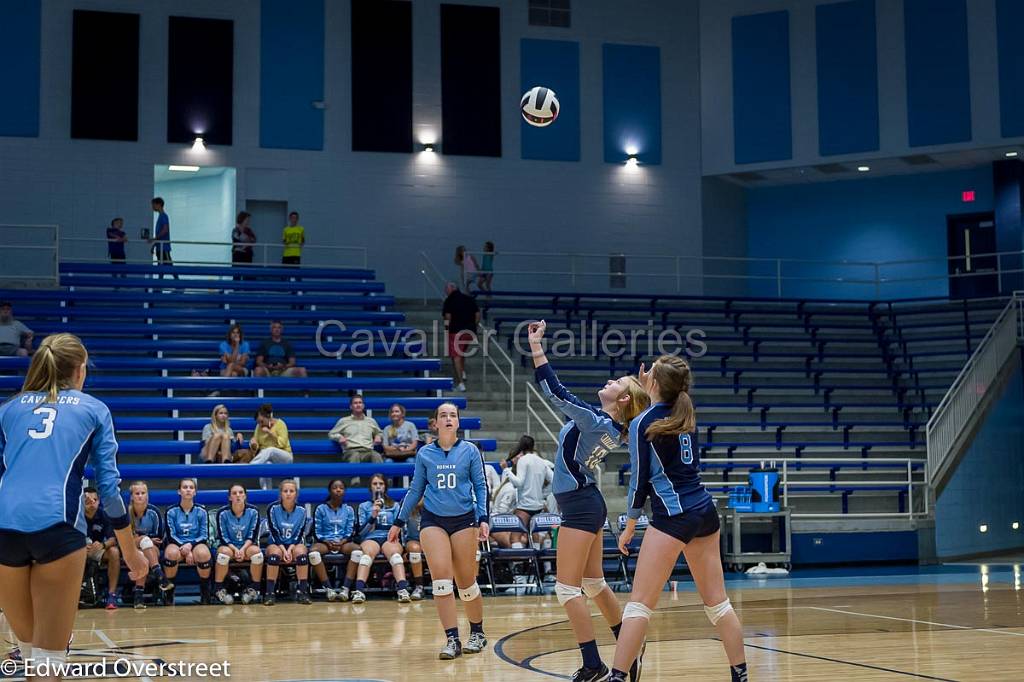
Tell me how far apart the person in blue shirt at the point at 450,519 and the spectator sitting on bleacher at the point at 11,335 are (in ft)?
33.8

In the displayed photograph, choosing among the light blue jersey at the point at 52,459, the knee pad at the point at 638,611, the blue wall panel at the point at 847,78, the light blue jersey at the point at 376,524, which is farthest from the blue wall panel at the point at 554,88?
the light blue jersey at the point at 52,459

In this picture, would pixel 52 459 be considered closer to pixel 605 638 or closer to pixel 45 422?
pixel 45 422

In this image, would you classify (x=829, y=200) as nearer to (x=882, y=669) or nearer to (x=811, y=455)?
(x=811, y=455)

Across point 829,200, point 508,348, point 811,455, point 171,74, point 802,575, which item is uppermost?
point 171,74

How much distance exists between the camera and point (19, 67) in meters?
23.0

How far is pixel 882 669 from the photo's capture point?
8.06 metres

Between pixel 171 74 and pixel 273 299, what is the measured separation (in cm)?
586

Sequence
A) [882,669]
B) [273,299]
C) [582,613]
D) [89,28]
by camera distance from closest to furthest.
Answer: [582,613] → [882,669] → [273,299] → [89,28]

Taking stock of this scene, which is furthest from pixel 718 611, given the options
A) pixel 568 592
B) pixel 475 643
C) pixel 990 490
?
pixel 990 490

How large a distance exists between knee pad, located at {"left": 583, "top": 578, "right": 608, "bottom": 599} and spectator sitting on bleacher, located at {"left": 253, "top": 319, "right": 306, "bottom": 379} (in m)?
11.1

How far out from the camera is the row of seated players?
13.3 metres

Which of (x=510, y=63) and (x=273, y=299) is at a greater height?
(x=510, y=63)

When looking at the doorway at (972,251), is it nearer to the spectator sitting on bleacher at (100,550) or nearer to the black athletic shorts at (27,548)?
the spectator sitting on bleacher at (100,550)

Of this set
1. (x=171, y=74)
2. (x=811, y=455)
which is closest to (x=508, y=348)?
(x=811, y=455)
